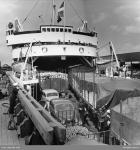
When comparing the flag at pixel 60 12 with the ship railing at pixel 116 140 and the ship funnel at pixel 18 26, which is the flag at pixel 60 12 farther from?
the ship railing at pixel 116 140

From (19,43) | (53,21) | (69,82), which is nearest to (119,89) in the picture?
(69,82)

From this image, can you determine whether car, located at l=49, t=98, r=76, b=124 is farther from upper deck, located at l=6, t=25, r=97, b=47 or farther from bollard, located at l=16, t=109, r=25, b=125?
upper deck, located at l=6, t=25, r=97, b=47

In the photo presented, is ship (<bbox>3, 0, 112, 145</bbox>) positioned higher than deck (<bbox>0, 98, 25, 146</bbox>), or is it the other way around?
ship (<bbox>3, 0, 112, 145</bbox>)

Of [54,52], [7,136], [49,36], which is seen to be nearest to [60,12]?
[49,36]

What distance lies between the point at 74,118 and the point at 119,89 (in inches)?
87.2

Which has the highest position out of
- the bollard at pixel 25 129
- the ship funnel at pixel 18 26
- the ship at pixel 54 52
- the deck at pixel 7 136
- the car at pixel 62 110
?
the ship funnel at pixel 18 26

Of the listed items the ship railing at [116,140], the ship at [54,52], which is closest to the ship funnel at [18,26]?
the ship at [54,52]

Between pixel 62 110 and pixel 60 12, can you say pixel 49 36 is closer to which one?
pixel 60 12

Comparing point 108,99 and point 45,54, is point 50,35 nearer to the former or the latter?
point 45,54

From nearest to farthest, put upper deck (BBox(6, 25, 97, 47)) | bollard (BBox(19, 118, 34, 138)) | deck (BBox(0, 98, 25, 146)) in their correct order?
deck (BBox(0, 98, 25, 146)) → bollard (BBox(19, 118, 34, 138)) → upper deck (BBox(6, 25, 97, 47))

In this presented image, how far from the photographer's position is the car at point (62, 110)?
32.3ft

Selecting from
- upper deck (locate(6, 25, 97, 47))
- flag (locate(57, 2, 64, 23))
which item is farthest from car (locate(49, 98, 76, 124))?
flag (locate(57, 2, 64, 23))

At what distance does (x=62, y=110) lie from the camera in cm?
1047

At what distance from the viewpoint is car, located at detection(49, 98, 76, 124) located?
32.3 ft
